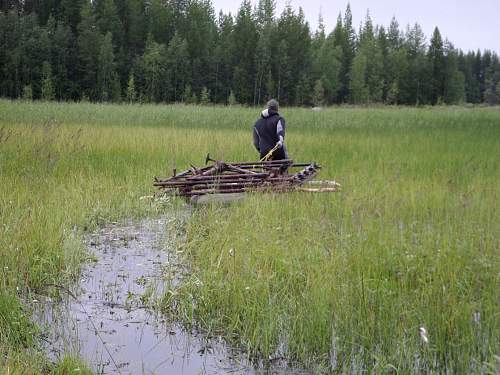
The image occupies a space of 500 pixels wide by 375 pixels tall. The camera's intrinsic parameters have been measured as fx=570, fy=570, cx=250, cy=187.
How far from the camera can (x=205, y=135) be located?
17016 millimetres

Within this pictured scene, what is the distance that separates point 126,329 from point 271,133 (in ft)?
21.5

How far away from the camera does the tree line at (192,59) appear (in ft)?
176

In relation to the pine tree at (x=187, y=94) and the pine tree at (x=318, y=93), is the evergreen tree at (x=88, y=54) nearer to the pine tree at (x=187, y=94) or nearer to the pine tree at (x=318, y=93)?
the pine tree at (x=187, y=94)

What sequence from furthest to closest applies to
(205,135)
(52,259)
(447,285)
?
1. (205,135)
2. (52,259)
3. (447,285)

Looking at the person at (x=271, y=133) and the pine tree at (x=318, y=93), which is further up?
the pine tree at (x=318, y=93)

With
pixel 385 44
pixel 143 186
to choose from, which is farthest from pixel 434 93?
pixel 143 186

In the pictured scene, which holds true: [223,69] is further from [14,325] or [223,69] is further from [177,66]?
[14,325]

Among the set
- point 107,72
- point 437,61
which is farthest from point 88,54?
point 437,61

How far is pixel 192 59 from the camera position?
66.2m

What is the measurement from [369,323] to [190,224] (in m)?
3.97

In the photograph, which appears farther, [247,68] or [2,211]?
[247,68]

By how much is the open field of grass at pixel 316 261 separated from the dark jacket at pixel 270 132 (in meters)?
1.30

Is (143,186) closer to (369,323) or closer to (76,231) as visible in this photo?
(76,231)

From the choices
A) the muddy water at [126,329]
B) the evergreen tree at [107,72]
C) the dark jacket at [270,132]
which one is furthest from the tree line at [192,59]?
the muddy water at [126,329]
